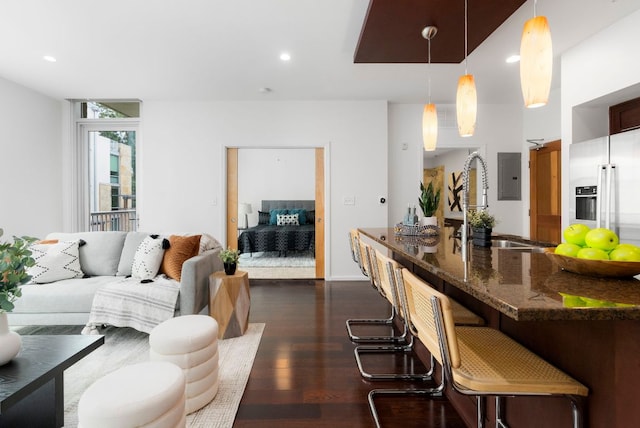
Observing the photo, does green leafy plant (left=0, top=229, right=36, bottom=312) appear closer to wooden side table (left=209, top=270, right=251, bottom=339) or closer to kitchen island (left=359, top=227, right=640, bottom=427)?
wooden side table (left=209, top=270, right=251, bottom=339)

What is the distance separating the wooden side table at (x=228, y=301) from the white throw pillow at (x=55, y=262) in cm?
134

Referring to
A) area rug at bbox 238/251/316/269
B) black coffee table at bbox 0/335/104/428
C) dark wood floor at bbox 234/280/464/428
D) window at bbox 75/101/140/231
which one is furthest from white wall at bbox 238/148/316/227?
black coffee table at bbox 0/335/104/428

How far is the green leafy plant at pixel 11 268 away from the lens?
1.48 m

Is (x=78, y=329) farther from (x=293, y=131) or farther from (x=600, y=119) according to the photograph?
(x=600, y=119)

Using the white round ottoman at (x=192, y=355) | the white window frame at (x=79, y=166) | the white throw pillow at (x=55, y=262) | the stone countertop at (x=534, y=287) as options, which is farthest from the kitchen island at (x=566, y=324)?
the white window frame at (x=79, y=166)

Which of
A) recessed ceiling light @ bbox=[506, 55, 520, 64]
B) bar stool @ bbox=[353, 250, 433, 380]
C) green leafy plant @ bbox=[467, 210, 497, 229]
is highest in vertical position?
recessed ceiling light @ bbox=[506, 55, 520, 64]

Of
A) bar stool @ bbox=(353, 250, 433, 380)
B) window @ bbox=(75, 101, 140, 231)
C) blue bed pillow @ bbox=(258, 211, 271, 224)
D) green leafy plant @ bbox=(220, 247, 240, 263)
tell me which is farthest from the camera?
blue bed pillow @ bbox=(258, 211, 271, 224)

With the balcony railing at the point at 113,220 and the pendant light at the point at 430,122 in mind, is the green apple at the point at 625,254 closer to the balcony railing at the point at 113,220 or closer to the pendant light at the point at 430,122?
the pendant light at the point at 430,122

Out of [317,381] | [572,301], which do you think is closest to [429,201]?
[317,381]

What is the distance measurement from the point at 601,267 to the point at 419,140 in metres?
4.52

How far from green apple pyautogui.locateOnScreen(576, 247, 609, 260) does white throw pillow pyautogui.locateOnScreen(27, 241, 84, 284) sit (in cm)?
369

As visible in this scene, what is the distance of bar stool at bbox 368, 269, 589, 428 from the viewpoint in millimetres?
1023

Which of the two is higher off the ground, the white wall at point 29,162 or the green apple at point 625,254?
the white wall at point 29,162

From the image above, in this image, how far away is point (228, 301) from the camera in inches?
110
